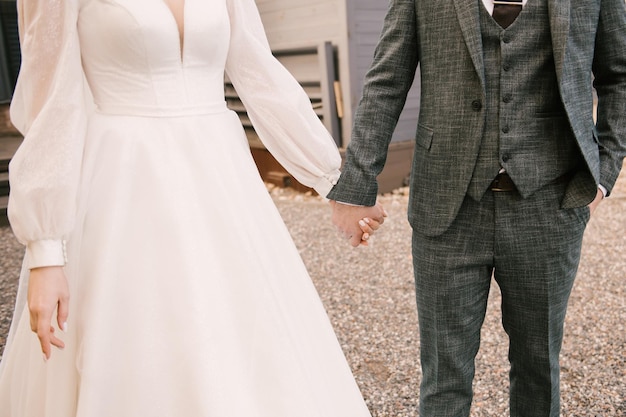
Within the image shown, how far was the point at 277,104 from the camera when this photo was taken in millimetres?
1677

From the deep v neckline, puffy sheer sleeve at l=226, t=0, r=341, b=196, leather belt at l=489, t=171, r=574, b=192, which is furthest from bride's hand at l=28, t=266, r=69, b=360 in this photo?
leather belt at l=489, t=171, r=574, b=192

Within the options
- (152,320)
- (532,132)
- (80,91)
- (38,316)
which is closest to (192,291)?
(152,320)

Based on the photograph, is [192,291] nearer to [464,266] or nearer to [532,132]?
[464,266]

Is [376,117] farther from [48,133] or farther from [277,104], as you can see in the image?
[48,133]

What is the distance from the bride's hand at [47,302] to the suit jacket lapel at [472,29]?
1095 millimetres

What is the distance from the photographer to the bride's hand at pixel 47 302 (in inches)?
48.7

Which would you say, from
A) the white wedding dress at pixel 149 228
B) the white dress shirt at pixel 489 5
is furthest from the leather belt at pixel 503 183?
the white wedding dress at pixel 149 228

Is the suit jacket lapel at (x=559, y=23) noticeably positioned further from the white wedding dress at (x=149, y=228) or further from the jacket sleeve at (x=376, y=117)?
the white wedding dress at (x=149, y=228)

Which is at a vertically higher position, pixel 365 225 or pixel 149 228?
pixel 149 228

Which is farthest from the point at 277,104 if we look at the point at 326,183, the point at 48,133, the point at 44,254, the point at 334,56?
the point at 334,56

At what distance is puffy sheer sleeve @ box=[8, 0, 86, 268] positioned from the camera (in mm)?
1259

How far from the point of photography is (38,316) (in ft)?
4.07

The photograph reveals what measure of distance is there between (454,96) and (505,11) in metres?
0.24

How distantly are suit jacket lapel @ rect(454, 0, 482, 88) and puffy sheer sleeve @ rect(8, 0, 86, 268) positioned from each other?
0.92m
